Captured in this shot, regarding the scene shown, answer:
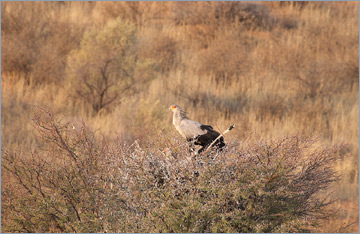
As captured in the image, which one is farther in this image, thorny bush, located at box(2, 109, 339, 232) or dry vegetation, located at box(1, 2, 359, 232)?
dry vegetation, located at box(1, 2, 359, 232)

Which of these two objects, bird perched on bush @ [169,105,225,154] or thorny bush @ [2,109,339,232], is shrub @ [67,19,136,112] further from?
thorny bush @ [2,109,339,232]

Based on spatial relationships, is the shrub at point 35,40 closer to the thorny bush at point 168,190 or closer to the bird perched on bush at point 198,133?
the bird perched on bush at point 198,133

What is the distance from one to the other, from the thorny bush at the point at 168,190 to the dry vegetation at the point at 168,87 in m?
0.02

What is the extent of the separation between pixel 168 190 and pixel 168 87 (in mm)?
8926

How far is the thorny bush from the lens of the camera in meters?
3.64

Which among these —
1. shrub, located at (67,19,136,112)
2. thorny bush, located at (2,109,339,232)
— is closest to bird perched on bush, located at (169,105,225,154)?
thorny bush, located at (2,109,339,232)

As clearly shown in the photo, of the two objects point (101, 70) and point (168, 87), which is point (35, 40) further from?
point (168, 87)

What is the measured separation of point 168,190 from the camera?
145 inches

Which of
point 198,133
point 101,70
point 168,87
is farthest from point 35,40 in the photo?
point 198,133

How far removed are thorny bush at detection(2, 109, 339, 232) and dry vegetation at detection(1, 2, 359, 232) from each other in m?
0.02

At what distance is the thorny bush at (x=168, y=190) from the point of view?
143 inches

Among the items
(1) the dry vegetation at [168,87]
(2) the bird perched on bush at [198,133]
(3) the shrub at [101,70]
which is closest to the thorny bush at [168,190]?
(1) the dry vegetation at [168,87]

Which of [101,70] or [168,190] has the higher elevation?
[168,190]

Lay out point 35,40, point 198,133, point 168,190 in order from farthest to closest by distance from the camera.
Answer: point 35,40, point 198,133, point 168,190
